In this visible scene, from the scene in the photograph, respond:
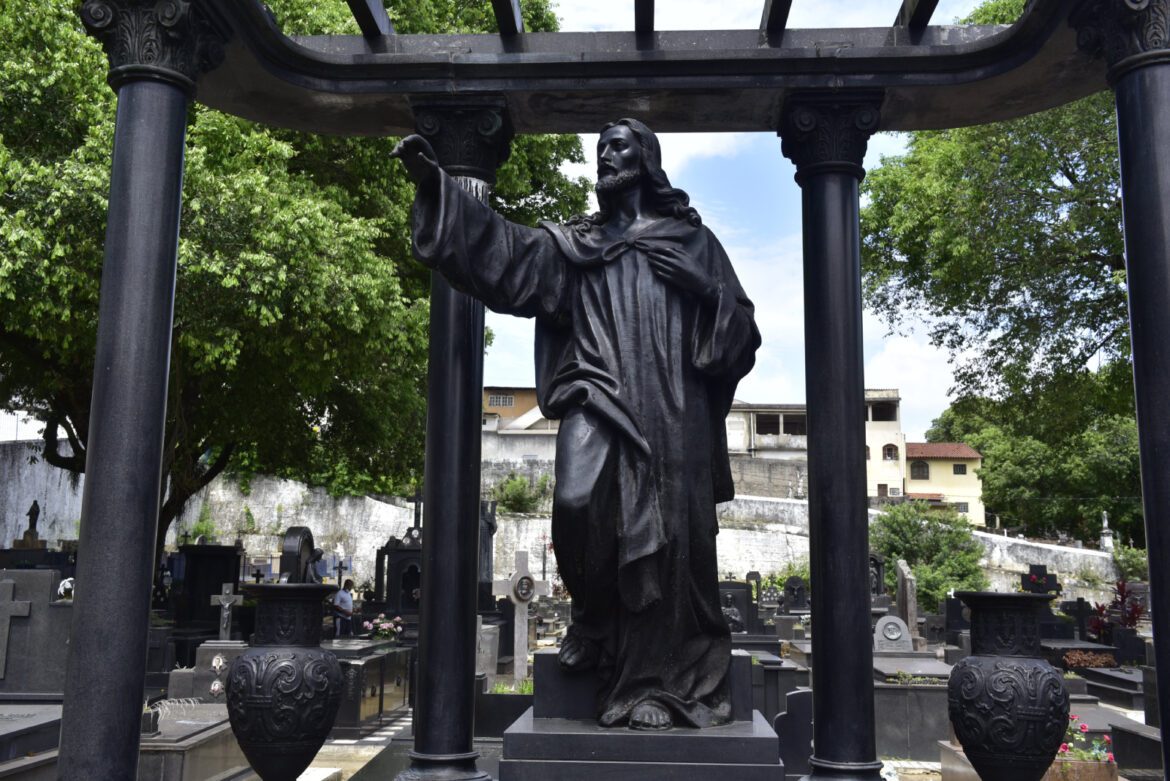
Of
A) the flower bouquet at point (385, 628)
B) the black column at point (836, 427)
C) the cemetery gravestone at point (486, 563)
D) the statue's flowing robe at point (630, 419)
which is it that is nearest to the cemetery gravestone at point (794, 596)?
the cemetery gravestone at point (486, 563)

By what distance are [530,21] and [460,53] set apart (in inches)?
501

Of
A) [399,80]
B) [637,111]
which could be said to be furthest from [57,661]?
[637,111]

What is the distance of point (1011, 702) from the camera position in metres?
4.38

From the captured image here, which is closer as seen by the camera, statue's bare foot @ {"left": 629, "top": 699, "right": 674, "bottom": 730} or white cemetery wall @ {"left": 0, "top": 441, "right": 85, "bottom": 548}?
statue's bare foot @ {"left": 629, "top": 699, "right": 674, "bottom": 730}

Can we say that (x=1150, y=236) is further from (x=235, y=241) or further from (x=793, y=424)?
(x=793, y=424)

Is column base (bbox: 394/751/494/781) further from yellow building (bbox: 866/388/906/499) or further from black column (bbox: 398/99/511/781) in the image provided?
yellow building (bbox: 866/388/906/499)

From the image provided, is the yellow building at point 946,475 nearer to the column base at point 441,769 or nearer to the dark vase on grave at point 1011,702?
the dark vase on grave at point 1011,702

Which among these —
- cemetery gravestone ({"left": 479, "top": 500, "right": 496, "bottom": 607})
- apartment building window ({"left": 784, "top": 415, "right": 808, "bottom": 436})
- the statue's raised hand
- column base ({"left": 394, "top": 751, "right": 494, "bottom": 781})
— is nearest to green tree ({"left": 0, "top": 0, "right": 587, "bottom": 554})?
cemetery gravestone ({"left": 479, "top": 500, "right": 496, "bottom": 607})

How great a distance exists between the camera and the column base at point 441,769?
193 inches

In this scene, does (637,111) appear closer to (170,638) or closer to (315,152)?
(315,152)

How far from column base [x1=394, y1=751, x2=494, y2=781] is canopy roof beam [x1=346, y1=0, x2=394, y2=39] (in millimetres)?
3804

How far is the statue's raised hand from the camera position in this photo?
3.75 metres

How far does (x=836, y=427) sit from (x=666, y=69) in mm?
2122

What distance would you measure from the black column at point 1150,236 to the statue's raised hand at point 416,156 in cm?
303
